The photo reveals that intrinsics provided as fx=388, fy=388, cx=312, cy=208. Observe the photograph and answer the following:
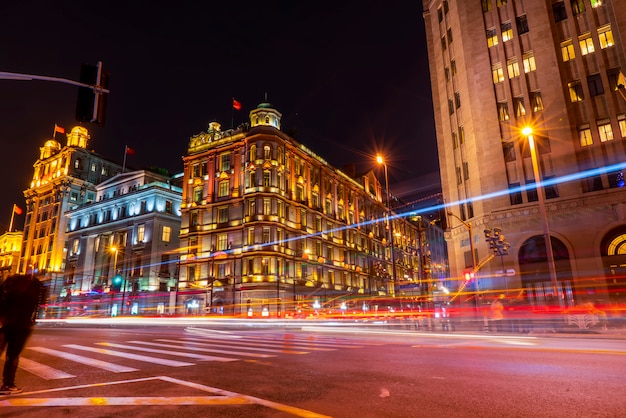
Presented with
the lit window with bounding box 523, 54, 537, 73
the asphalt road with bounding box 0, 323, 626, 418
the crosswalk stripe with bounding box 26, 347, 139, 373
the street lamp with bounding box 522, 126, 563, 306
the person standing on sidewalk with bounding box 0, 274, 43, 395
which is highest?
the lit window with bounding box 523, 54, 537, 73

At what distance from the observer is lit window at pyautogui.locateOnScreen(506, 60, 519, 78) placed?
31.1m

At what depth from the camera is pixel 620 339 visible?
45.7 ft

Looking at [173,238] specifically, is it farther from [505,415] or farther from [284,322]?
[505,415]

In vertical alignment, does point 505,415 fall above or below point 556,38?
below

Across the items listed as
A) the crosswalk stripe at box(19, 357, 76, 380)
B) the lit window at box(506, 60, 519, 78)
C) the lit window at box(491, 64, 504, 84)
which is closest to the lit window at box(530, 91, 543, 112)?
the lit window at box(506, 60, 519, 78)

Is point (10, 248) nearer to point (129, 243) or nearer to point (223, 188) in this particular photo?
point (129, 243)

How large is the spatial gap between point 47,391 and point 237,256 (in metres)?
44.1

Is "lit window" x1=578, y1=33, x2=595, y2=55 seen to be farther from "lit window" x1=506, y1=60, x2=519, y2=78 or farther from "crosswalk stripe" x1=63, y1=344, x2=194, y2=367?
"crosswalk stripe" x1=63, y1=344, x2=194, y2=367

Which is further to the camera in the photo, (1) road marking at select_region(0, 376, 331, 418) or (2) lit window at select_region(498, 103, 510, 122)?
(2) lit window at select_region(498, 103, 510, 122)

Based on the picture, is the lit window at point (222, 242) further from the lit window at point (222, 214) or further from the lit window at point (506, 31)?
the lit window at point (506, 31)

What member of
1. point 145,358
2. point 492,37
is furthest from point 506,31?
point 145,358

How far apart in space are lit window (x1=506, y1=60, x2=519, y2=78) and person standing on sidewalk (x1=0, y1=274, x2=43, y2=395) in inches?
1361

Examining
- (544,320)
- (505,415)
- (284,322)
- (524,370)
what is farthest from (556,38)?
(505,415)

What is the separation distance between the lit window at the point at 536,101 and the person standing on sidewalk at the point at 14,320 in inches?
1312
